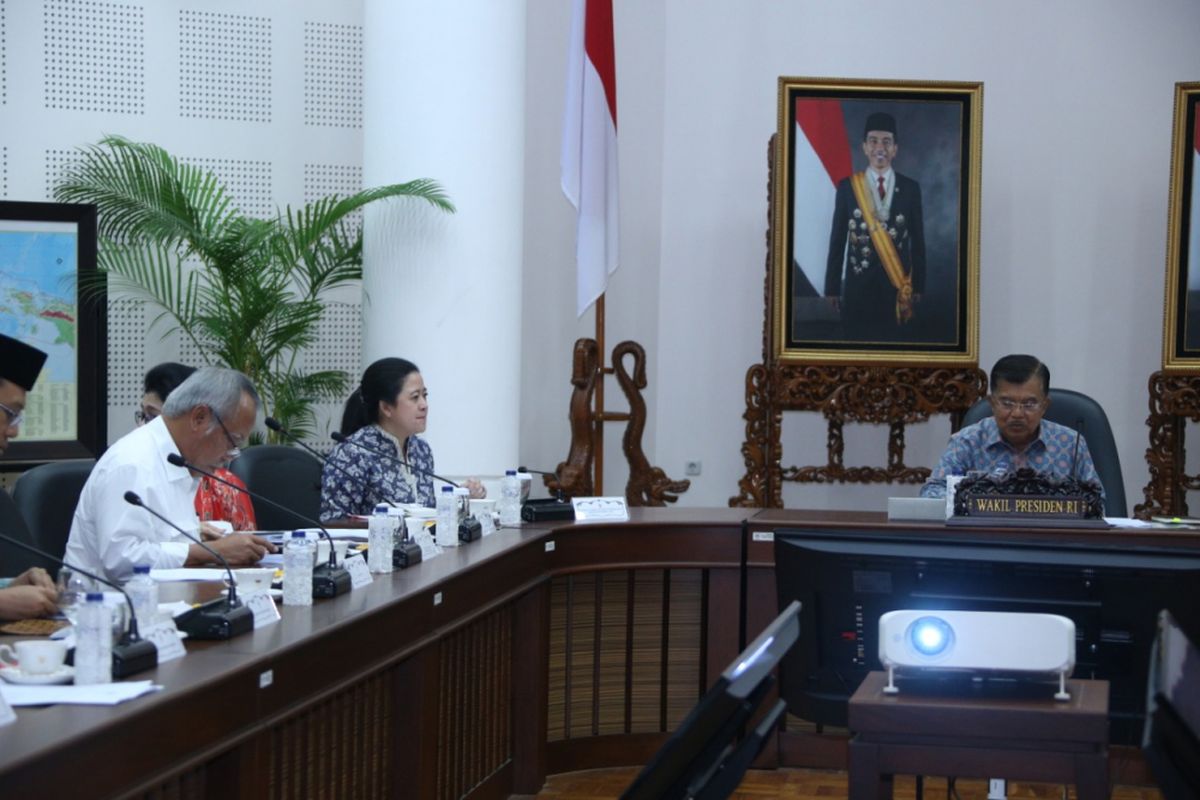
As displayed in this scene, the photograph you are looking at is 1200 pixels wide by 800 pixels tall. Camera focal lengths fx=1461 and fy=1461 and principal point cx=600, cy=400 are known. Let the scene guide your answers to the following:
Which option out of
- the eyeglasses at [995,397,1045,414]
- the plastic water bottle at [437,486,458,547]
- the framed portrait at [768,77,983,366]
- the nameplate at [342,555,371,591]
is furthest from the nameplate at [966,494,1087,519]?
the framed portrait at [768,77,983,366]

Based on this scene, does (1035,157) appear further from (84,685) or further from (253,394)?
(84,685)

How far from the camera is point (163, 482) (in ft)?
11.9

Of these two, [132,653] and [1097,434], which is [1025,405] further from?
[132,653]

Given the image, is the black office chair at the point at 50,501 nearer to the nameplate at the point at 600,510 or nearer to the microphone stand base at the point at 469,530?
the microphone stand base at the point at 469,530

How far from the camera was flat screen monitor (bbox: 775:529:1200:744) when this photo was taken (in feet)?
9.50

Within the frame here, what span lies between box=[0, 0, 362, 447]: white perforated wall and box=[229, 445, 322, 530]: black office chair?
1809mm

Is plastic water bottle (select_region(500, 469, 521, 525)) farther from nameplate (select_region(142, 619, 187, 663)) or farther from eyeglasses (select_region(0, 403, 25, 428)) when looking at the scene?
nameplate (select_region(142, 619, 187, 663))

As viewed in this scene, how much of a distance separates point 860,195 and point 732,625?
9.03 feet

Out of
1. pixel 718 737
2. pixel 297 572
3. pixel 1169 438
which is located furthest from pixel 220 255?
pixel 718 737

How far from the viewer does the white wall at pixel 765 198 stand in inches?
287

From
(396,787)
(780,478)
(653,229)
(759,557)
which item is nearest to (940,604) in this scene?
(396,787)

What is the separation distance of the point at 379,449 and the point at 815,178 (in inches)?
112

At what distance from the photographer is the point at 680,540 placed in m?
4.54

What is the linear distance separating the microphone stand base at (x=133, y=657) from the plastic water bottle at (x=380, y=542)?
1.06 metres
